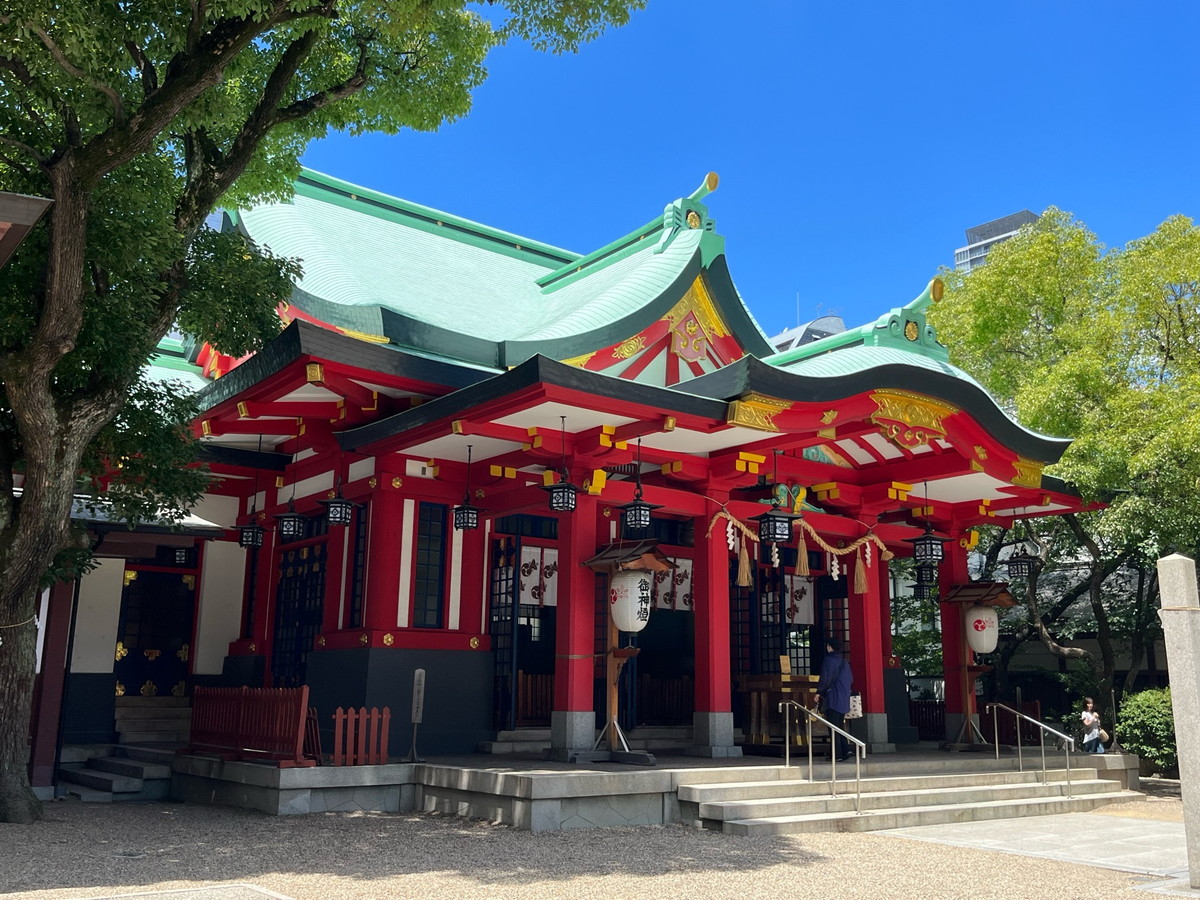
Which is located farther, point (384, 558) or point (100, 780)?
point (384, 558)

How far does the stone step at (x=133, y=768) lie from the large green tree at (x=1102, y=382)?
13.2 m

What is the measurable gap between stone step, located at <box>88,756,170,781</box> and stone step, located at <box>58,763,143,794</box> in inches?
2.3

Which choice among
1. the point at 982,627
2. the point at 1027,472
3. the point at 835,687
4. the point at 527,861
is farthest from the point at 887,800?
the point at 1027,472

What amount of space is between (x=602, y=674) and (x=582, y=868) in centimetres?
657

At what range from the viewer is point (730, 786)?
10.6 m

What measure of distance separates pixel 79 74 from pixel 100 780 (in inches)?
315

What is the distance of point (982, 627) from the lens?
614 inches

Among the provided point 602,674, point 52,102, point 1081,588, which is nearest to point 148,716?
point 602,674

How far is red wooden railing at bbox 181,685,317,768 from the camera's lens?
416 inches

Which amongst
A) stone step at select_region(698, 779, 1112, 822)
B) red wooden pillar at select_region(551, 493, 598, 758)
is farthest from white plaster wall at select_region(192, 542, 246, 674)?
stone step at select_region(698, 779, 1112, 822)

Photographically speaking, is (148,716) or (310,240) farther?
(310,240)

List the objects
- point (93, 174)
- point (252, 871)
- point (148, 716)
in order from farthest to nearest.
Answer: point (148, 716) → point (93, 174) → point (252, 871)

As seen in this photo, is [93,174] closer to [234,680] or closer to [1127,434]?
[234,680]

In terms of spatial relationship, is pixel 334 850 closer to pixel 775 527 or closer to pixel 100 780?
pixel 100 780
